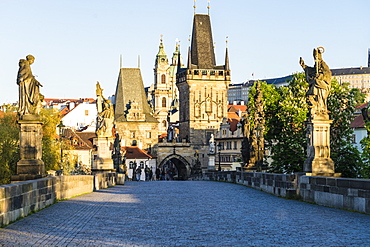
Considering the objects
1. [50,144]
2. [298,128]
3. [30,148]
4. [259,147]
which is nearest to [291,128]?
[298,128]

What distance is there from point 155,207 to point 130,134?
378 ft

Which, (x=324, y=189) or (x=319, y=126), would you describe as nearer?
(x=324, y=189)

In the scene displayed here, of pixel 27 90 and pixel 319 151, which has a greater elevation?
pixel 27 90

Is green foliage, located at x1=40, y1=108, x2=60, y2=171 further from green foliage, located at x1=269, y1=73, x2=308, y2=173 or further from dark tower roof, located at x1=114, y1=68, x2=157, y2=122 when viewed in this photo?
dark tower roof, located at x1=114, y1=68, x2=157, y2=122

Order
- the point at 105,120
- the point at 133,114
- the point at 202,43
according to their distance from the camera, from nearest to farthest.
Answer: the point at 105,120 < the point at 133,114 < the point at 202,43

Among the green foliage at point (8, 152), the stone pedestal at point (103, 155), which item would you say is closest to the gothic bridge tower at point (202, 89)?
the green foliage at point (8, 152)

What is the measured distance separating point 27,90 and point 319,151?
8.12 m

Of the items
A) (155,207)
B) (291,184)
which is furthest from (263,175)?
(155,207)

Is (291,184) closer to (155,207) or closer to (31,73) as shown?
(155,207)

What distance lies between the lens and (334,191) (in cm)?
1612

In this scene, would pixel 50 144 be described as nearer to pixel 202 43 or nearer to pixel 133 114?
pixel 133 114

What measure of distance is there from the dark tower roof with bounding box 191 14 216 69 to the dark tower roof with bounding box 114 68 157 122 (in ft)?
42.5

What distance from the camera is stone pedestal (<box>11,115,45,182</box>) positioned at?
58.7 ft

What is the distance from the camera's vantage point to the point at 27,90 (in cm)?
1833
